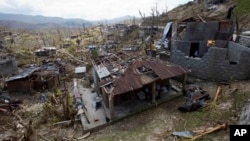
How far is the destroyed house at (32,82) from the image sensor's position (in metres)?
16.1

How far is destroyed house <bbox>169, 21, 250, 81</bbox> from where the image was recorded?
474 inches

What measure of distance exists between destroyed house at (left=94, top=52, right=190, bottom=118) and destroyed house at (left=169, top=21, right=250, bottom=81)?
6.64 feet

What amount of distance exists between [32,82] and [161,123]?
10972 millimetres

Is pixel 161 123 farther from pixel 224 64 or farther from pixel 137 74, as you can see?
pixel 224 64

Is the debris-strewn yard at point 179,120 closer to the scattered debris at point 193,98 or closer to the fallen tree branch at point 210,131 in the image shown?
the fallen tree branch at point 210,131

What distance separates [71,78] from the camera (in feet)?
63.5

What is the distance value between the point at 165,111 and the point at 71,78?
1093cm

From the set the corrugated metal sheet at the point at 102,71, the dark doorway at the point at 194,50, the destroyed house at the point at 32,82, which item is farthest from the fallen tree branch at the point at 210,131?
the destroyed house at the point at 32,82

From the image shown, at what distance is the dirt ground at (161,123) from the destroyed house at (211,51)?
0.89 metres

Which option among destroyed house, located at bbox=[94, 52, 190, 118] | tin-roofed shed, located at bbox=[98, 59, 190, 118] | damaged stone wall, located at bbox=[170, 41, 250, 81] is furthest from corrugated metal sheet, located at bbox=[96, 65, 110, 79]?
damaged stone wall, located at bbox=[170, 41, 250, 81]

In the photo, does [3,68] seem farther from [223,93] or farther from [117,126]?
[223,93]

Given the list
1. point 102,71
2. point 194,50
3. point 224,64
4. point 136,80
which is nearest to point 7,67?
point 102,71

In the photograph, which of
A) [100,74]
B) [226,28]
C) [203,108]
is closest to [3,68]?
[100,74]

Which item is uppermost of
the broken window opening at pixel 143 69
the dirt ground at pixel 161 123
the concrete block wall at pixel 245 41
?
the concrete block wall at pixel 245 41
